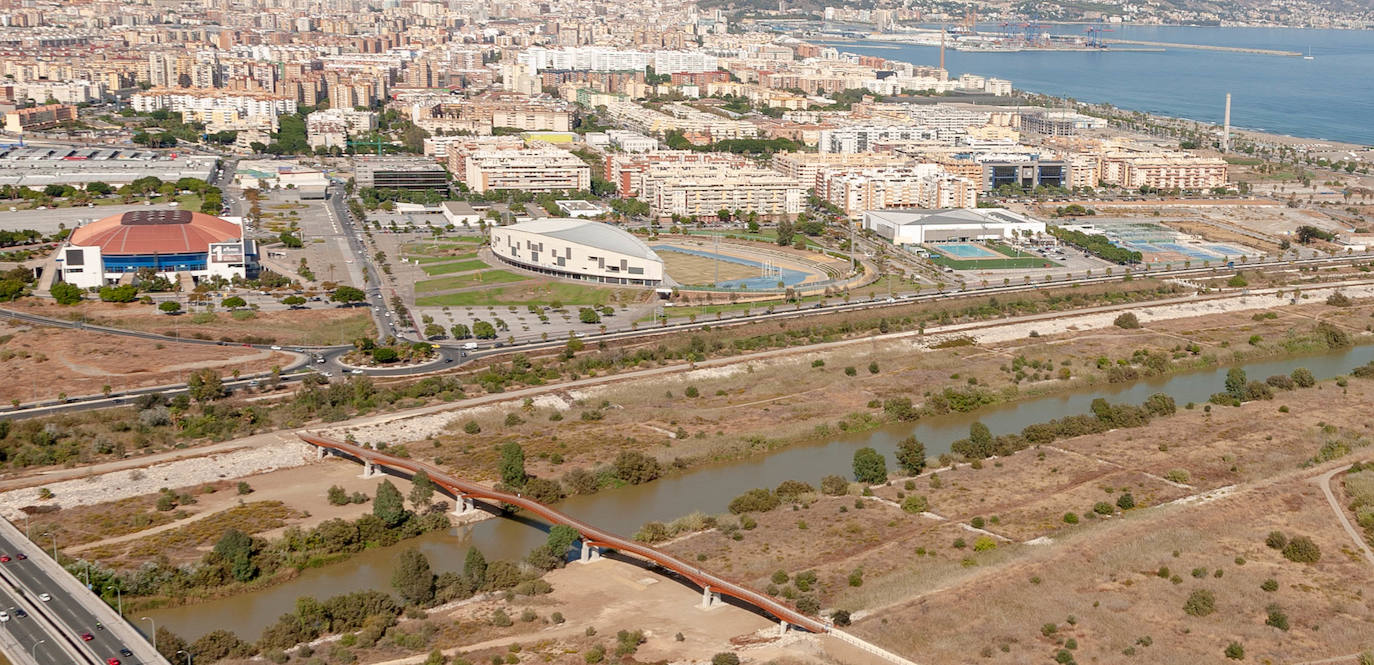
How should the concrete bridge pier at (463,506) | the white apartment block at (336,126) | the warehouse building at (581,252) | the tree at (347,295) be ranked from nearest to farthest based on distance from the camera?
1. the concrete bridge pier at (463,506)
2. the tree at (347,295)
3. the warehouse building at (581,252)
4. the white apartment block at (336,126)

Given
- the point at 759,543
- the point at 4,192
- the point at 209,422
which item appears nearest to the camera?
the point at 759,543

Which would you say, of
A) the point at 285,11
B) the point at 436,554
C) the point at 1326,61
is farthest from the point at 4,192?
the point at 1326,61

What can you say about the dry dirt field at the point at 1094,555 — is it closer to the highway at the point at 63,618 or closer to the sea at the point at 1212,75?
the highway at the point at 63,618

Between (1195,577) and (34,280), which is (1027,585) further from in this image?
(34,280)

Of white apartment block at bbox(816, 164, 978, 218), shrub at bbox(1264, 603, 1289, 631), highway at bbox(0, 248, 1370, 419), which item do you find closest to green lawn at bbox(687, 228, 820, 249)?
white apartment block at bbox(816, 164, 978, 218)

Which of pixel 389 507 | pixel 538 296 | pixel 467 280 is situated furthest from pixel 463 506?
pixel 467 280

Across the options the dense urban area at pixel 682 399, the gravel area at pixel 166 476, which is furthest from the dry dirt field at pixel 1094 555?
the gravel area at pixel 166 476

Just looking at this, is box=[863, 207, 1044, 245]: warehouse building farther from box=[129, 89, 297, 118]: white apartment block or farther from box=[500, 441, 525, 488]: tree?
box=[129, 89, 297, 118]: white apartment block
